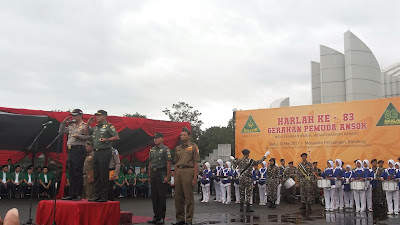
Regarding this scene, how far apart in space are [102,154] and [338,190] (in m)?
9.29

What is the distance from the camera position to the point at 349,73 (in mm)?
20578

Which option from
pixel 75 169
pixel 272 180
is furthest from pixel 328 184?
pixel 75 169

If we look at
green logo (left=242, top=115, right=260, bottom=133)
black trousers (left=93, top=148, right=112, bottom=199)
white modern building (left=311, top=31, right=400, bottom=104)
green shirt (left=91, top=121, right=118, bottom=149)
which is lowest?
black trousers (left=93, top=148, right=112, bottom=199)

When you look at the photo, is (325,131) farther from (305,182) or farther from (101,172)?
(101,172)

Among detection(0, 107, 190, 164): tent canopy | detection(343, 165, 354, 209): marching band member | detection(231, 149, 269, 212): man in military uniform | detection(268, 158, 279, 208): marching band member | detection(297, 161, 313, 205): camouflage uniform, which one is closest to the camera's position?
detection(231, 149, 269, 212): man in military uniform

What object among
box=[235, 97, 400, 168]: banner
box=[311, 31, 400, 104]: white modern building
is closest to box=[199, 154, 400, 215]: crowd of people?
box=[235, 97, 400, 168]: banner

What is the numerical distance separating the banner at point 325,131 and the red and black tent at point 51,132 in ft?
13.0

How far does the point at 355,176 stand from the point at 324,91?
33.6 feet

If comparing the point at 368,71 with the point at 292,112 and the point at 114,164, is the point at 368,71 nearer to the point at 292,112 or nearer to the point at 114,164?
the point at 292,112

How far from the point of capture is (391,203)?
38.6 feet

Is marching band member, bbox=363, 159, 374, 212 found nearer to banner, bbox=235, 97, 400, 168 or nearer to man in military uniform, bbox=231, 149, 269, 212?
banner, bbox=235, 97, 400, 168

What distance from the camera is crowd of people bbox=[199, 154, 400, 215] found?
12.0 m

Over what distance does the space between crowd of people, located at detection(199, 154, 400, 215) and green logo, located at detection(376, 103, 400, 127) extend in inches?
72.5

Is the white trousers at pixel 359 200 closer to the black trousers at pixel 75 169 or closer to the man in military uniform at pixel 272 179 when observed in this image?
the man in military uniform at pixel 272 179
